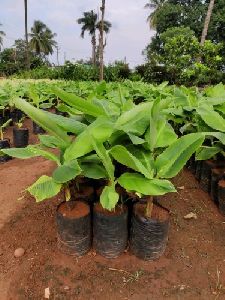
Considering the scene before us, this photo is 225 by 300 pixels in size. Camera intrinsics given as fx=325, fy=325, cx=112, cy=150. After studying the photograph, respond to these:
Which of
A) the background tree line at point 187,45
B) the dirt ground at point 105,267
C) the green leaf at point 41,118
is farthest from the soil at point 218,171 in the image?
the background tree line at point 187,45

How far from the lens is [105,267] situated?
2.43m

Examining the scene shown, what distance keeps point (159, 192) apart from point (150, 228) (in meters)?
0.56

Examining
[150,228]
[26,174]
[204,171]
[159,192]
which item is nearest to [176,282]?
[150,228]

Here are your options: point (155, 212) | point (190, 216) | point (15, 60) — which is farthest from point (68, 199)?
point (15, 60)

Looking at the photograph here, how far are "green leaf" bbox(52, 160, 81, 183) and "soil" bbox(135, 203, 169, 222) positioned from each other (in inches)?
27.1

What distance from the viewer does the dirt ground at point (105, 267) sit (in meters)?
2.24

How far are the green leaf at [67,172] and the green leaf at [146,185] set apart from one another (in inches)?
11.6

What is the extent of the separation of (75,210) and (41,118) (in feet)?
2.63

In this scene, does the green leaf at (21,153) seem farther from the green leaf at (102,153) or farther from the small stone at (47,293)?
the small stone at (47,293)

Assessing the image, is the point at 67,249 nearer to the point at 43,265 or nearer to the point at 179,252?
the point at 43,265

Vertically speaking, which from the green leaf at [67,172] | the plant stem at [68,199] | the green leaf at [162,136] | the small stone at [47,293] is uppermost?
the green leaf at [162,136]

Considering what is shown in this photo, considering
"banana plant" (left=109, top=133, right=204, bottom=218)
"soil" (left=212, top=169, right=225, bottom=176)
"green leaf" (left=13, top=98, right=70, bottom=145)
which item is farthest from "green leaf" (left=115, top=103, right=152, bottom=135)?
"soil" (left=212, top=169, right=225, bottom=176)

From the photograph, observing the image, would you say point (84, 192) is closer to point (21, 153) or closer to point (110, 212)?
point (110, 212)

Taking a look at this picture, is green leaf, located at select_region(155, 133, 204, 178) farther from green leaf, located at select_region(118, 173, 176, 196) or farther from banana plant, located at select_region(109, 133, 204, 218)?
green leaf, located at select_region(118, 173, 176, 196)
